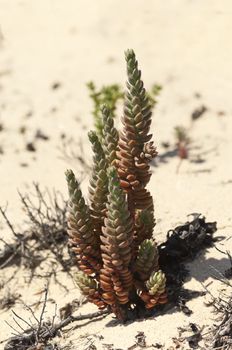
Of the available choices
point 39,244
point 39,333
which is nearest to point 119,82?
point 39,244

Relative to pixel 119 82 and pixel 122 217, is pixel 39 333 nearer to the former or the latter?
pixel 122 217

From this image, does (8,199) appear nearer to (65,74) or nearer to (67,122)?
(67,122)

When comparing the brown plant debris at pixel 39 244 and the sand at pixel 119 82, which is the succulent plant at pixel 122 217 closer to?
the sand at pixel 119 82

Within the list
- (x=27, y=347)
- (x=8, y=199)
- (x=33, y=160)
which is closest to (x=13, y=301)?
(x=27, y=347)

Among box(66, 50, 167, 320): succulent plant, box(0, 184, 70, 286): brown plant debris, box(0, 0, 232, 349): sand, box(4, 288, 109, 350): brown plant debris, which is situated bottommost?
box(4, 288, 109, 350): brown plant debris

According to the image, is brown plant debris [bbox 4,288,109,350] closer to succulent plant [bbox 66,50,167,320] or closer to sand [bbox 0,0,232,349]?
→ sand [bbox 0,0,232,349]

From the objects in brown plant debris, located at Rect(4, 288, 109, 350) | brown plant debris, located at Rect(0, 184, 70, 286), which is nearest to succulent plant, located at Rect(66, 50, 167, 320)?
brown plant debris, located at Rect(4, 288, 109, 350)

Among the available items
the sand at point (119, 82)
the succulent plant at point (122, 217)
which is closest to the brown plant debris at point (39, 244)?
the sand at point (119, 82)

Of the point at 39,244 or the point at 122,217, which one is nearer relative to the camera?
the point at 122,217
